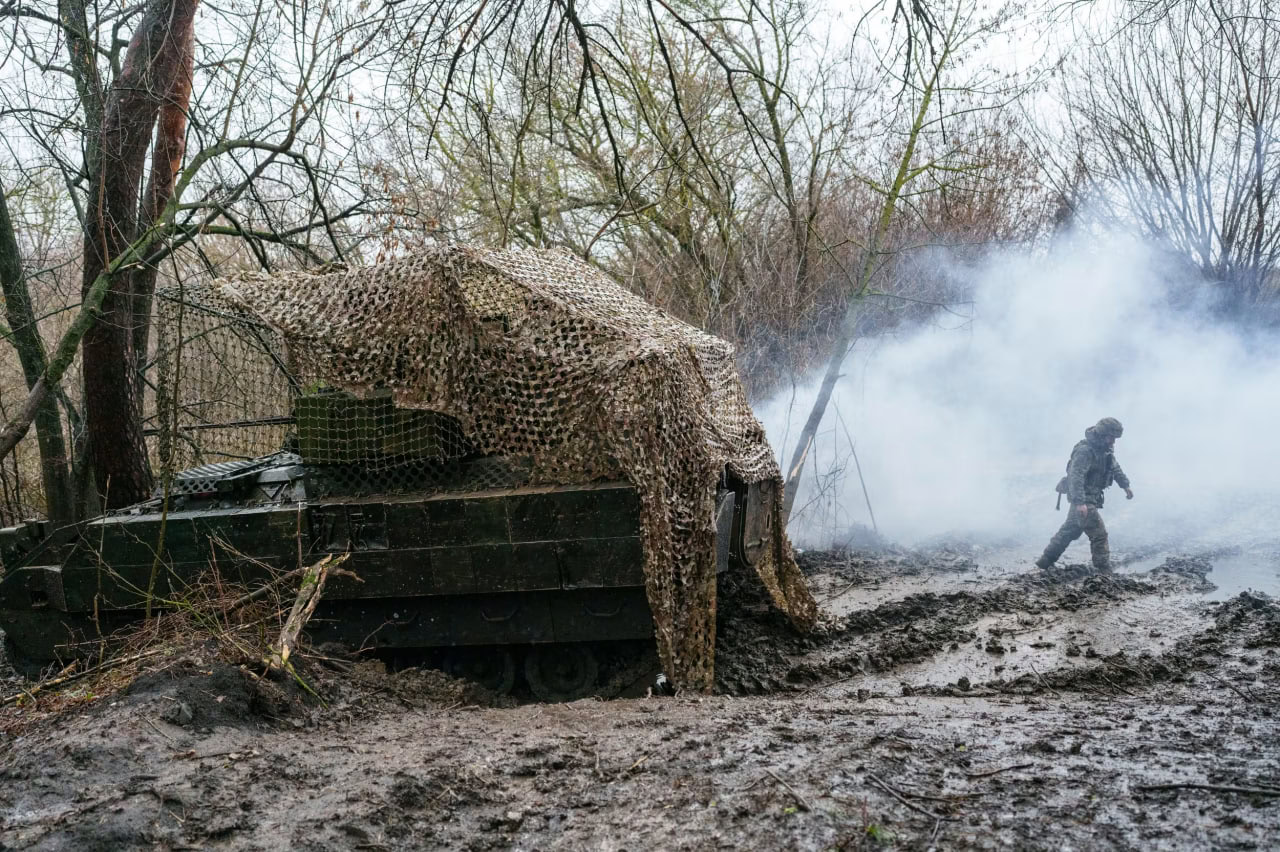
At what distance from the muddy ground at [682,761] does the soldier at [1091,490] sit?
13.4 feet

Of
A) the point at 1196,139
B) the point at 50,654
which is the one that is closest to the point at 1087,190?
the point at 1196,139

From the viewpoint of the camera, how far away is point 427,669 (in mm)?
7660

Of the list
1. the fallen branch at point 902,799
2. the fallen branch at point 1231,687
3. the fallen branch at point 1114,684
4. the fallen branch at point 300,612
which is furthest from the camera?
the fallen branch at point 1114,684

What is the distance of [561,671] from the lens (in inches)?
300

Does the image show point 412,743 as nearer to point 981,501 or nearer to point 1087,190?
point 981,501

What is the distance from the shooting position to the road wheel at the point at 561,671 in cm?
752

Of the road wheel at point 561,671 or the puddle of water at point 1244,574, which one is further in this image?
the puddle of water at point 1244,574

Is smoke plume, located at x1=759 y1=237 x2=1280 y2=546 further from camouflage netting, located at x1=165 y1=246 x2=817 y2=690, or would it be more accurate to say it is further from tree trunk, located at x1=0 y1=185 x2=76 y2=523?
tree trunk, located at x1=0 y1=185 x2=76 y2=523

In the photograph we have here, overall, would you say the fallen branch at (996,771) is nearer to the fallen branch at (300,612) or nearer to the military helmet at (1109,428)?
the fallen branch at (300,612)

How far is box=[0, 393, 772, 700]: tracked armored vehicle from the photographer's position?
6961 millimetres

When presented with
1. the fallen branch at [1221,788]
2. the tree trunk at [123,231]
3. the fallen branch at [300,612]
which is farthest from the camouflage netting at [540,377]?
the fallen branch at [1221,788]

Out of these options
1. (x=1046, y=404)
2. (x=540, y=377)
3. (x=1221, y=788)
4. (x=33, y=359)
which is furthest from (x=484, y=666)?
(x=1046, y=404)

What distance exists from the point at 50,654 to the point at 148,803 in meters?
4.71

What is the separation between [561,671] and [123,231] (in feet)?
17.2
